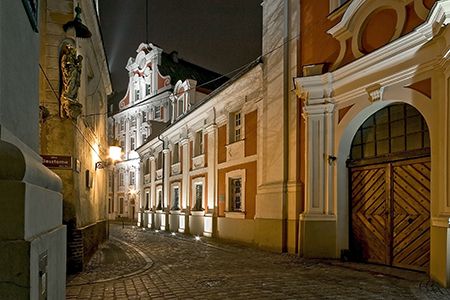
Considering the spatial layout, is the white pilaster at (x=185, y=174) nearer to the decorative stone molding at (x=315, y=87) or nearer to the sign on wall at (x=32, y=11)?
the decorative stone molding at (x=315, y=87)

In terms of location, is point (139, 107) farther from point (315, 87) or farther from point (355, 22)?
point (355, 22)

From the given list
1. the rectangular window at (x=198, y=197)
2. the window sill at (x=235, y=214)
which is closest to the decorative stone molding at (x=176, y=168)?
the rectangular window at (x=198, y=197)

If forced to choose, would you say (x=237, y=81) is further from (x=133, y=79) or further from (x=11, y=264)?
(x=133, y=79)

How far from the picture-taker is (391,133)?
9930mm

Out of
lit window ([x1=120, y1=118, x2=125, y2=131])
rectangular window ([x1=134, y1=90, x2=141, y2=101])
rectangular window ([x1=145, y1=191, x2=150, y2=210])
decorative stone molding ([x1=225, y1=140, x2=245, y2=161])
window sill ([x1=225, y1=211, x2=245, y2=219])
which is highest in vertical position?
rectangular window ([x1=134, y1=90, x2=141, y2=101])

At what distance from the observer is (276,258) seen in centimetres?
1128

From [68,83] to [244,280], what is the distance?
5.19 metres

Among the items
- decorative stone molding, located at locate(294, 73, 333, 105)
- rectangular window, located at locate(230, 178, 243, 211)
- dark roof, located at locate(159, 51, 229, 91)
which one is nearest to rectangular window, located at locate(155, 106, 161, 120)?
dark roof, located at locate(159, 51, 229, 91)

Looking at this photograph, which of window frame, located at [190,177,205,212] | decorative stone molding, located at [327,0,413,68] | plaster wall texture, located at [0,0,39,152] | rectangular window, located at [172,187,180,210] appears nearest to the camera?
plaster wall texture, located at [0,0,39,152]

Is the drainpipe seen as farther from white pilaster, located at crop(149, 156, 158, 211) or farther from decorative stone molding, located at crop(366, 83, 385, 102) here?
white pilaster, located at crop(149, 156, 158, 211)

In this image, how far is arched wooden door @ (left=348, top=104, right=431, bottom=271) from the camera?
895 cm

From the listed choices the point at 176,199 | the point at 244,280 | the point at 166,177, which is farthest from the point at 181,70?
the point at 244,280

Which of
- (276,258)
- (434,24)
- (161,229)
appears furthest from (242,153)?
(161,229)

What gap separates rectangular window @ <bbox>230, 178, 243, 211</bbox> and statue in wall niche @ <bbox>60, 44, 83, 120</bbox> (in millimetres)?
8757
